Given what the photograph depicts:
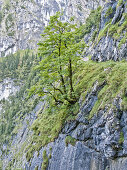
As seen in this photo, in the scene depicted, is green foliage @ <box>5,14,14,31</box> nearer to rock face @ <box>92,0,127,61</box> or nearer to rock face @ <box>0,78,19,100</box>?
rock face @ <box>0,78,19,100</box>

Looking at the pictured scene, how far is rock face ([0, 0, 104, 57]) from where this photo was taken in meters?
142

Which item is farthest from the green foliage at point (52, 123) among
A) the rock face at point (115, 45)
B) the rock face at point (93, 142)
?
the rock face at point (115, 45)

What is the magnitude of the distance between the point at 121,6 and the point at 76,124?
1148 centimetres

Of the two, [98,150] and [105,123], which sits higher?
[105,123]

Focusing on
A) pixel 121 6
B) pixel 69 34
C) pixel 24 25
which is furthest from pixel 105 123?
pixel 24 25

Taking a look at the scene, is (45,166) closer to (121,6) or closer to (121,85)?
(121,85)

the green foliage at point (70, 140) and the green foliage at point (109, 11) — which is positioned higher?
the green foliage at point (109, 11)

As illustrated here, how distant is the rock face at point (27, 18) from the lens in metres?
142

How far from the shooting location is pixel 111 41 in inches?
568

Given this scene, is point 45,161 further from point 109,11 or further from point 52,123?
point 109,11

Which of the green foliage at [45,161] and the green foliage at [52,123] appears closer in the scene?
the green foliage at [45,161]

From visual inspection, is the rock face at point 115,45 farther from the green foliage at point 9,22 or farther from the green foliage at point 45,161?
the green foliage at point 9,22

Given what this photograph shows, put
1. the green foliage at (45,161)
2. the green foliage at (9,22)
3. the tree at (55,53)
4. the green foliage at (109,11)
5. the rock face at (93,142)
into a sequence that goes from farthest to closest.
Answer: the green foliage at (9,22), the green foliage at (109,11), the green foliage at (45,161), the tree at (55,53), the rock face at (93,142)

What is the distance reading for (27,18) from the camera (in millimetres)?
148250
